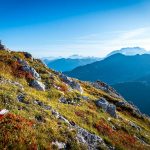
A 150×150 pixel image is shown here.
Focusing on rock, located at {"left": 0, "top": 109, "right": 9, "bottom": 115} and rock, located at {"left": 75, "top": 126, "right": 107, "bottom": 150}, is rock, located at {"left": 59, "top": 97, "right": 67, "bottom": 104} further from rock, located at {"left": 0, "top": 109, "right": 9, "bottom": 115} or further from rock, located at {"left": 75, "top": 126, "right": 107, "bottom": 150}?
rock, located at {"left": 0, "top": 109, "right": 9, "bottom": 115}

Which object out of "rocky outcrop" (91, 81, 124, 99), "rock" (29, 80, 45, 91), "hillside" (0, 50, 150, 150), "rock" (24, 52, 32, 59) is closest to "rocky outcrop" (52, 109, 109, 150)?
"hillside" (0, 50, 150, 150)

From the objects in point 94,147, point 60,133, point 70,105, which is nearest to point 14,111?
point 60,133

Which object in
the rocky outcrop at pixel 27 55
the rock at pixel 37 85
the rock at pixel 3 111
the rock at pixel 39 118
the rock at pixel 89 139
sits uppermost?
the rocky outcrop at pixel 27 55

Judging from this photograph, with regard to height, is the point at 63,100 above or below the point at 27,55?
below

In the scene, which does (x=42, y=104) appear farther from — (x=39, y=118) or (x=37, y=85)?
(x=37, y=85)

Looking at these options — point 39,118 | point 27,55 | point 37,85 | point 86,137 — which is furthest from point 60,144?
point 27,55

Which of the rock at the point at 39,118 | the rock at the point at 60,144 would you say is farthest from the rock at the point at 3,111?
the rock at the point at 60,144

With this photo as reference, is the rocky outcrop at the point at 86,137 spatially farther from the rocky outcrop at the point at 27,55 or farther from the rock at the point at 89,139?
the rocky outcrop at the point at 27,55

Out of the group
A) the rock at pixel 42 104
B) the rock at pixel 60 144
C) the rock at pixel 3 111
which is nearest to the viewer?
the rock at pixel 60 144

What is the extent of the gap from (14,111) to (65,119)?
6904 millimetres

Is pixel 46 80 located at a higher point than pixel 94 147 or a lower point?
higher

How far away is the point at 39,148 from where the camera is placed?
68.7 ft

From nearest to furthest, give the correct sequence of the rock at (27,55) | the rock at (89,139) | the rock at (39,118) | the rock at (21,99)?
the rock at (39,118) < the rock at (89,139) < the rock at (21,99) < the rock at (27,55)

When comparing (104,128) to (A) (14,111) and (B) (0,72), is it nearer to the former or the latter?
(A) (14,111)
